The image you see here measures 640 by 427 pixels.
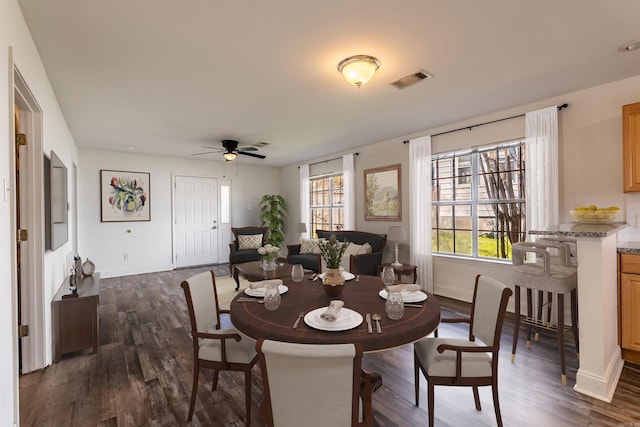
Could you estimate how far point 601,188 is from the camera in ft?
9.95

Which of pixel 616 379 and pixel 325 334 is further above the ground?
pixel 325 334

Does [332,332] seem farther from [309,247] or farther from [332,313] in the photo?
[309,247]

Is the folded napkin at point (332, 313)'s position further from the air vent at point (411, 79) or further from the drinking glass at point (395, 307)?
the air vent at point (411, 79)

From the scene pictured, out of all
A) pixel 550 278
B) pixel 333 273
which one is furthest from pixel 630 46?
pixel 333 273

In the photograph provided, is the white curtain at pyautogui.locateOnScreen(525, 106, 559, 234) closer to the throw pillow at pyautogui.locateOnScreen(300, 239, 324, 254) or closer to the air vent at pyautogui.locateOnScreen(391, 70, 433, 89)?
the air vent at pyautogui.locateOnScreen(391, 70, 433, 89)

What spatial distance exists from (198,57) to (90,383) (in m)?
2.66

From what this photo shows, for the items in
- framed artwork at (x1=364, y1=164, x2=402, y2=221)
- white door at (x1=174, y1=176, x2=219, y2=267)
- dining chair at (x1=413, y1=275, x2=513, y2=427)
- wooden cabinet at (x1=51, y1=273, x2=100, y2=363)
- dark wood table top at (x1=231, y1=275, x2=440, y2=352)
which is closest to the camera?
dark wood table top at (x1=231, y1=275, x2=440, y2=352)

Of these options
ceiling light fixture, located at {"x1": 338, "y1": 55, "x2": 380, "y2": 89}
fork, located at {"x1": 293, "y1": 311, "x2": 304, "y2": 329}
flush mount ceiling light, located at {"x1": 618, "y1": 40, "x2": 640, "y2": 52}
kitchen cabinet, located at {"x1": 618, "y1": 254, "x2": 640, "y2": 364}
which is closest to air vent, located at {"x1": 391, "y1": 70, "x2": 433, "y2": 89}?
ceiling light fixture, located at {"x1": 338, "y1": 55, "x2": 380, "y2": 89}

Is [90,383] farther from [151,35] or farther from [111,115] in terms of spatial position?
[111,115]

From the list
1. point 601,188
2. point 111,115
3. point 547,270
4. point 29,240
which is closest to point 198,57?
point 29,240

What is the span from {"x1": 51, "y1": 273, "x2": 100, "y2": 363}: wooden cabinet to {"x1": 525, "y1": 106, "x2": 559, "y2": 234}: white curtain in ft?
15.2

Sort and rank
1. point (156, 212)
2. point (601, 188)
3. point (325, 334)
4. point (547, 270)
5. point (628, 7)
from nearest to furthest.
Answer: point (325, 334), point (628, 7), point (547, 270), point (601, 188), point (156, 212)

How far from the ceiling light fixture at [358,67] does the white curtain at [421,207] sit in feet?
7.95

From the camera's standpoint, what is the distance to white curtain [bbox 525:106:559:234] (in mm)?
3262
